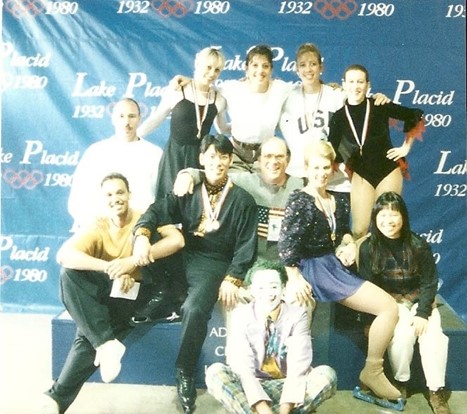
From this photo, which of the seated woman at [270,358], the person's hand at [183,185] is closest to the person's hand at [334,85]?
the person's hand at [183,185]

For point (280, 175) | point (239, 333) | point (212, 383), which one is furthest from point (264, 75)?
point (212, 383)

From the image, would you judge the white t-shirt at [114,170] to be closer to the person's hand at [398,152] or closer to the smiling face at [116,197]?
the smiling face at [116,197]

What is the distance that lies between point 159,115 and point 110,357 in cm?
118

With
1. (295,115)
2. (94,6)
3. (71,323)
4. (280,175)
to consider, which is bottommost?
(71,323)

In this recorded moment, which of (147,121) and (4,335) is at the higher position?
(147,121)

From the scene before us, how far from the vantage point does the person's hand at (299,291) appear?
8.70ft

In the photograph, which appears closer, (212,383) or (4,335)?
(212,383)

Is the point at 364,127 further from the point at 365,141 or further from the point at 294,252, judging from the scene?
the point at 294,252

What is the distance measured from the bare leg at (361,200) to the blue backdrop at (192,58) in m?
0.21

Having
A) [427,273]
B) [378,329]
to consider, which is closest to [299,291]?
[378,329]

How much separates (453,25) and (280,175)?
3.66 ft

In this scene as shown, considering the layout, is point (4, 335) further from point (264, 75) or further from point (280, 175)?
point (264, 75)

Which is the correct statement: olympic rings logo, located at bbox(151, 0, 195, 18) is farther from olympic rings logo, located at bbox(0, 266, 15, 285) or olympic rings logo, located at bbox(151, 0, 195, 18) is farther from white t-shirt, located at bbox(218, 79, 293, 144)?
olympic rings logo, located at bbox(0, 266, 15, 285)

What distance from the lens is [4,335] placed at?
2.95 meters
